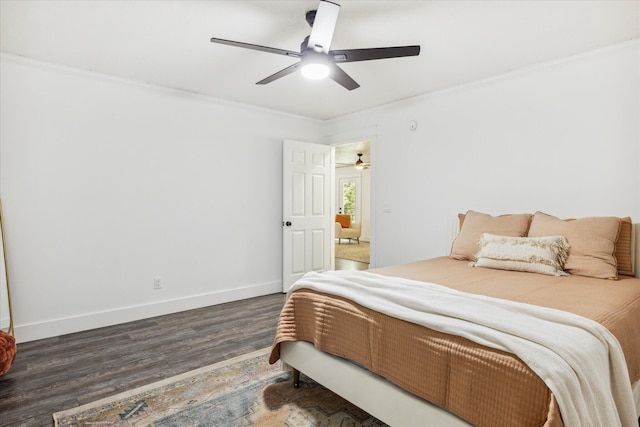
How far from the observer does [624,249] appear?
7.98ft

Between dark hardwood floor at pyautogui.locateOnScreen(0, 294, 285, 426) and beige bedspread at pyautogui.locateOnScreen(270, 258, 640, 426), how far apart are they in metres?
0.87

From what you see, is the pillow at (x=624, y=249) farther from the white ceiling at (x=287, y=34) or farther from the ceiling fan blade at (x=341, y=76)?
the ceiling fan blade at (x=341, y=76)

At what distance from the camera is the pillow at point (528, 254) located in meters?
2.41

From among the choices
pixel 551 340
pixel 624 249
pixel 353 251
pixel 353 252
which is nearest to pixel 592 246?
pixel 624 249

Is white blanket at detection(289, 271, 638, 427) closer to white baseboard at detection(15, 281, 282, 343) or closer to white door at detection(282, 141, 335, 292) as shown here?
white baseboard at detection(15, 281, 282, 343)

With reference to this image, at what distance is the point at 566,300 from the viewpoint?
1761mm

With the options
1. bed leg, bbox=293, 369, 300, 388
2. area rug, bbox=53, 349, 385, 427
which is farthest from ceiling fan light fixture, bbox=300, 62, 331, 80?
area rug, bbox=53, 349, 385, 427

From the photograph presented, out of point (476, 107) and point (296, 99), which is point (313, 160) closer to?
point (296, 99)

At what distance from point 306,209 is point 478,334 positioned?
3.54 metres

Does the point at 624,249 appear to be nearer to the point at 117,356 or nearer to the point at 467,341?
the point at 467,341

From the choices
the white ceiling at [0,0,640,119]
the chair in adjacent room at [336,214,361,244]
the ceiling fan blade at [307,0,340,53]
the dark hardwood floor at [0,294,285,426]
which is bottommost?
the dark hardwood floor at [0,294,285,426]

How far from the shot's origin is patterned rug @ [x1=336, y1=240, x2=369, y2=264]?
7201 millimetres

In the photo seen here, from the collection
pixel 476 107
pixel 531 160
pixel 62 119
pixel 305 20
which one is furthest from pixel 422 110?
pixel 62 119

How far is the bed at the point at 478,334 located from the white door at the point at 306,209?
214 cm
